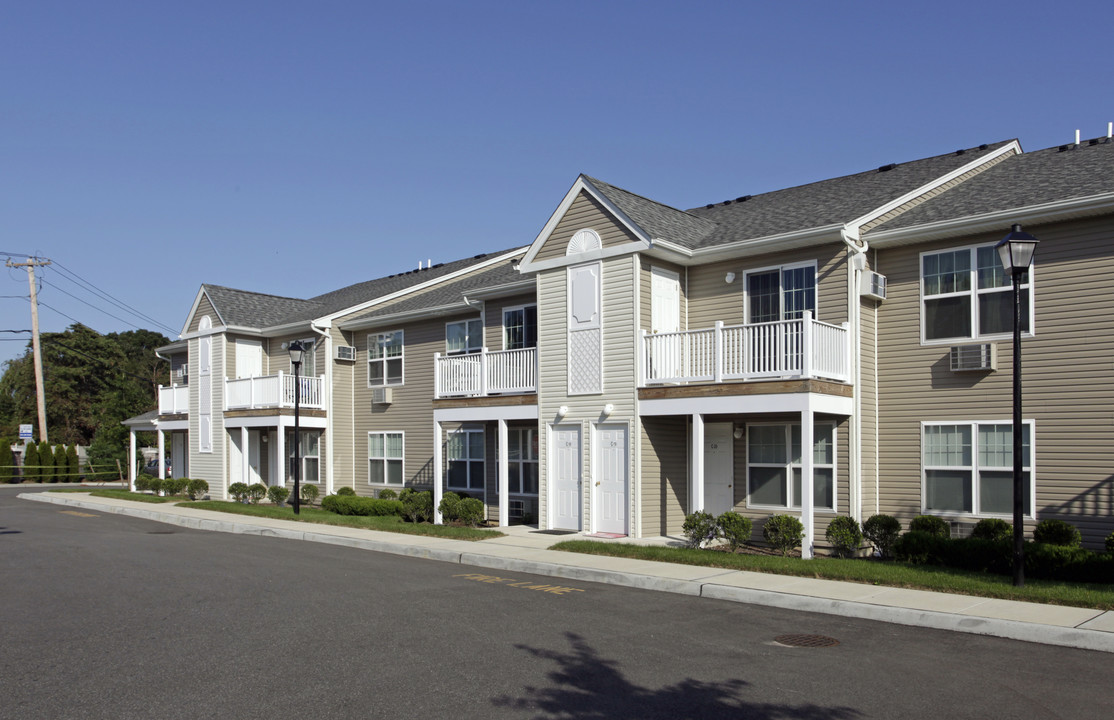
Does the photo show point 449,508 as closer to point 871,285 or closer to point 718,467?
point 718,467

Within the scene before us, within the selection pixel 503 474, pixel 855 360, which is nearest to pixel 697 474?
pixel 855 360

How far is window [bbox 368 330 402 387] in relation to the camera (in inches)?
1045

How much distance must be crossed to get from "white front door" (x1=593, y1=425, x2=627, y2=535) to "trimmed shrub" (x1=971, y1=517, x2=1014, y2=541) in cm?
638

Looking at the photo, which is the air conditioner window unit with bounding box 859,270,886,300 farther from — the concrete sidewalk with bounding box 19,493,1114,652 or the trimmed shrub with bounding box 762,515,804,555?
the concrete sidewalk with bounding box 19,493,1114,652

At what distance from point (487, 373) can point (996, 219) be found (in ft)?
36.7

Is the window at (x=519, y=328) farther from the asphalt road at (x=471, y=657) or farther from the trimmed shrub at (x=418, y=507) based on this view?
the asphalt road at (x=471, y=657)

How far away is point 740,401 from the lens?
1578 centimetres

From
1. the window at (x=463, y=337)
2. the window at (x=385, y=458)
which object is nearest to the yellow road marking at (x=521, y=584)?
the window at (x=463, y=337)

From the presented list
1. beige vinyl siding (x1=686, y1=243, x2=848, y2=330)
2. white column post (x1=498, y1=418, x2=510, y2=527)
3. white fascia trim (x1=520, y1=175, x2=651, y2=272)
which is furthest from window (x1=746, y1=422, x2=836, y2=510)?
white column post (x1=498, y1=418, x2=510, y2=527)

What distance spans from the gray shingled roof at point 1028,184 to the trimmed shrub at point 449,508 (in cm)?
1095

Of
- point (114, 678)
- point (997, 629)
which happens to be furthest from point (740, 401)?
point (114, 678)

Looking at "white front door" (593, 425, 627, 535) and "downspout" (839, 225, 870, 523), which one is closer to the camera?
"downspout" (839, 225, 870, 523)

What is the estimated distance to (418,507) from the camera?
2181cm

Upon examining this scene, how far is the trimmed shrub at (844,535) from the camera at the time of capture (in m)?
14.7
